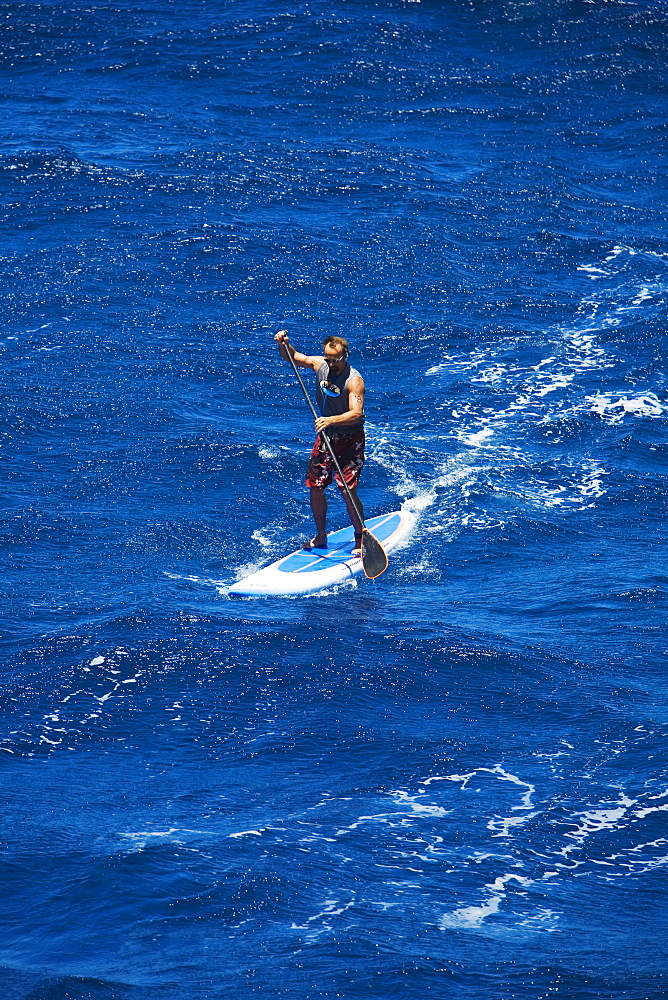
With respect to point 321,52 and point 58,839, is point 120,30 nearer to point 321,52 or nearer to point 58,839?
point 321,52

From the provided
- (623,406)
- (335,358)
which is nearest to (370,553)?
(335,358)

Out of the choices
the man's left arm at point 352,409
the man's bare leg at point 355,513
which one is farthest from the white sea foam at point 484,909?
the man's left arm at point 352,409

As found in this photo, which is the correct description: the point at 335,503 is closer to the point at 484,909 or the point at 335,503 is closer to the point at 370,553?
the point at 370,553

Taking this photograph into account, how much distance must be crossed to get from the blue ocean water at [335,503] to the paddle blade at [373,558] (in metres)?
0.23

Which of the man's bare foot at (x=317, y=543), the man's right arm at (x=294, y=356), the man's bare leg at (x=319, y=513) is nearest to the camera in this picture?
the man's right arm at (x=294, y=356)

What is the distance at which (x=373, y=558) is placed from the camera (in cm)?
1295

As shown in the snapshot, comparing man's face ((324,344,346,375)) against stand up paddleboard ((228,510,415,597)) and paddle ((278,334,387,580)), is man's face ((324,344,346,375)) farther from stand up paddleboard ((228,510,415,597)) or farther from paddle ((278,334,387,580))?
stand up paddleboard ((228,510,415,597))

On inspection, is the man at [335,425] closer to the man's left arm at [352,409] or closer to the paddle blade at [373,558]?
the man's left arm at [352,409]

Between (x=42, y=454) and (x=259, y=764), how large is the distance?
759cm

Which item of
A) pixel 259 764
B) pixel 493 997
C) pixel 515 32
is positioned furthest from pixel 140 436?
pixel 515 32

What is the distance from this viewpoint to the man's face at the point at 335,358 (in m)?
12.4

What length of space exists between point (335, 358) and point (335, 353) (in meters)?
0.07

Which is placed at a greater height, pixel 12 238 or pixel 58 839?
pixel 12 238

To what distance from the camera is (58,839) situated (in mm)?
8977
